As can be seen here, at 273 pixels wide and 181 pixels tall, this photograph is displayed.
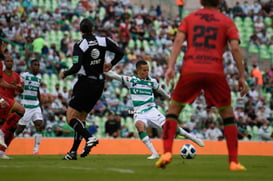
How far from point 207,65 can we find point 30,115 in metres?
9.97

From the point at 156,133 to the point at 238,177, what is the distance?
16.3 meters

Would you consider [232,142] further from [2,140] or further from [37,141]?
[37,141]

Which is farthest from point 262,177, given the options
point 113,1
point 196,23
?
point 113,1

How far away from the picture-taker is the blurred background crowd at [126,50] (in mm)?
25719

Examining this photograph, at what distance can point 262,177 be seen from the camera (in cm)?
914

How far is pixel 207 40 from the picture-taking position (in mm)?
9578

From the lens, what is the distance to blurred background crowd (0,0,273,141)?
2572cm

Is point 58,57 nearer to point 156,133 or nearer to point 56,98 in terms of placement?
point 56,98

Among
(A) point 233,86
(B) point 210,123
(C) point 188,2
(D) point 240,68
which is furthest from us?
(C) point 188,2

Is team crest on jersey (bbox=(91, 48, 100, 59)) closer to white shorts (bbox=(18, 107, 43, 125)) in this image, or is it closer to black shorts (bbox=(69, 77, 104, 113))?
black shorts (bbox=(69, 77, 104, 113))

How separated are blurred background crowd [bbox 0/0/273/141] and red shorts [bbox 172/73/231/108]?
544 inches

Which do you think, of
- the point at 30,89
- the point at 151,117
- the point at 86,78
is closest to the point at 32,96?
the point at 30,89

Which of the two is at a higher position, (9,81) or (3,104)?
(3,104)

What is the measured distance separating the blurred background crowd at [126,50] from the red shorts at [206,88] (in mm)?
13813
